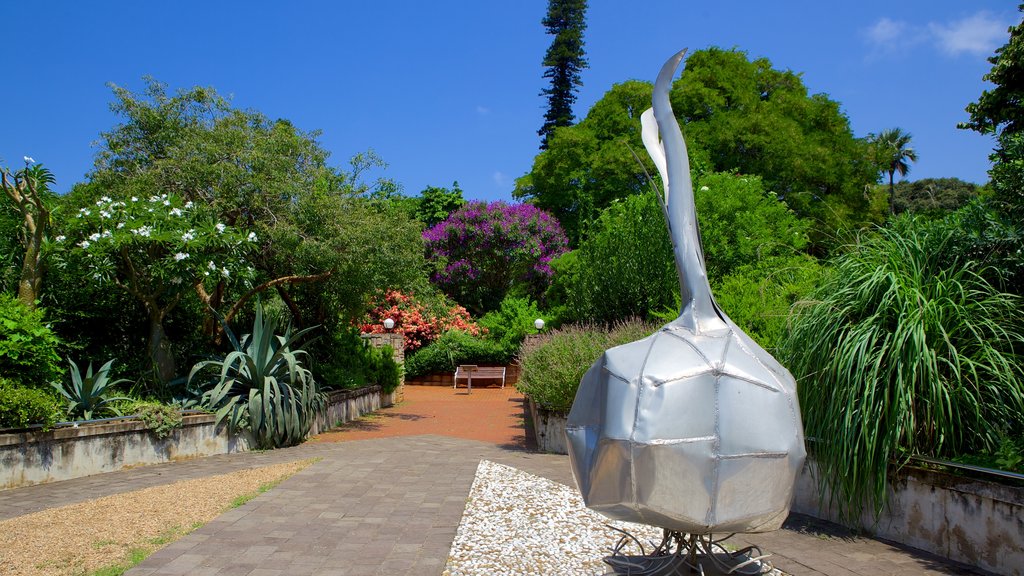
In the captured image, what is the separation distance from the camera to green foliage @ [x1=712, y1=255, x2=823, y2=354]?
25.1 ft

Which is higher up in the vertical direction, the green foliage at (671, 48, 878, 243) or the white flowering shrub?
the green foliage at (671, 48, 878, 243)

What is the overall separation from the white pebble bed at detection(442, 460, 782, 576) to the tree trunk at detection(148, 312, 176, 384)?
5.89 meters

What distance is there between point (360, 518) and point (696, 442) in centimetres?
415

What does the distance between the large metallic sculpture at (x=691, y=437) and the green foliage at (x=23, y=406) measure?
22.9 feet

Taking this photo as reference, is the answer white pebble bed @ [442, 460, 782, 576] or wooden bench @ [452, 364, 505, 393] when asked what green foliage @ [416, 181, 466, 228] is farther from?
white pebble bed @ [442, 460, 782, 576]

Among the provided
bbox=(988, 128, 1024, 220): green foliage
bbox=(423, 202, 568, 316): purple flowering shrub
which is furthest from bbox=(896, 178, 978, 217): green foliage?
bbox=(988, 128, 1024, 220): green foliage

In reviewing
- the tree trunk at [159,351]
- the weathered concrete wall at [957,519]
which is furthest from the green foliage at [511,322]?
the weathered concrete wall at [957,519]

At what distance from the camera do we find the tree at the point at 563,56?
35500 millimetres

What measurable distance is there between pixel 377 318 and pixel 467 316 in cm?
380

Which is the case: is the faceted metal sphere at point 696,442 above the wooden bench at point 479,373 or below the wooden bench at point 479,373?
below

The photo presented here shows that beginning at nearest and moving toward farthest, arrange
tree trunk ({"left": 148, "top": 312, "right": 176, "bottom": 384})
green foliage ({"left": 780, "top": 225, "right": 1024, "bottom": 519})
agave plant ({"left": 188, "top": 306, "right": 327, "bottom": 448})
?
green foliage ({"left": 780, "top": 225, "right": 1024, "bottom": 519}) → agave plant ({"left": 188, "top": 306, "right": 327, "bottom": 448}) → tree trunk ({"left": 148, "top": 312, "right": 176, "bottom": 384})

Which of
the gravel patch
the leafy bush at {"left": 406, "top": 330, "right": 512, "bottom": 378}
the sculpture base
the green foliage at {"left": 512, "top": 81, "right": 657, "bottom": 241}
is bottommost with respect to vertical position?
the gravel patch

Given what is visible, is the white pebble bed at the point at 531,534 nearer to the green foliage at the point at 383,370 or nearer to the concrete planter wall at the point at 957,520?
the concrete planter wall at the point at 957,520

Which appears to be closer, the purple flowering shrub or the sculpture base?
the sculpture base
